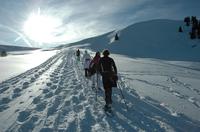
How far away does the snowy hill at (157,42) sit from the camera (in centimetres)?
8120

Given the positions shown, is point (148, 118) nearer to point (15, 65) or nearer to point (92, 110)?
point (92, 110)

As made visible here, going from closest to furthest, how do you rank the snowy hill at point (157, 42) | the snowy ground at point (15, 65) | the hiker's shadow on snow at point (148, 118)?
the hiker's shadow on snow at point (148, 118)
the snowy ground at point (15, 65)
the snowy hill at point (157, 42)

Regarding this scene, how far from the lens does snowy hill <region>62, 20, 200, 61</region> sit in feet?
266

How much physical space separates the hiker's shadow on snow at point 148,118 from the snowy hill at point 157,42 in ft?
208

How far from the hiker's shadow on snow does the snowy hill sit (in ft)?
208

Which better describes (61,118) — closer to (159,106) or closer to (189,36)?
(159,106)


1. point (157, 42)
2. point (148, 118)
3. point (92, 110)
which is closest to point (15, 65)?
point (92, 110)

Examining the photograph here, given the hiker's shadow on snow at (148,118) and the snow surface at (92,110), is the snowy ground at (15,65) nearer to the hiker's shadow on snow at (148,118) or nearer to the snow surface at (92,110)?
the snow surface at (92,110)

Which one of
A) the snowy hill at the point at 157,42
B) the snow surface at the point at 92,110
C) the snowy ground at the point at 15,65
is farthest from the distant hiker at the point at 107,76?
the snowy hill at the point at 157,42

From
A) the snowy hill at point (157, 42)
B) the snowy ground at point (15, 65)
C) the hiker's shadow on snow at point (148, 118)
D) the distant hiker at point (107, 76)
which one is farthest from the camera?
the snowy hill at point (157, 42)

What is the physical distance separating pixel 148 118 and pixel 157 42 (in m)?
96.6

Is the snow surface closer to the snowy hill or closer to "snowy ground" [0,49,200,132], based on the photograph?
"snowy ground" [0,49,200,132]

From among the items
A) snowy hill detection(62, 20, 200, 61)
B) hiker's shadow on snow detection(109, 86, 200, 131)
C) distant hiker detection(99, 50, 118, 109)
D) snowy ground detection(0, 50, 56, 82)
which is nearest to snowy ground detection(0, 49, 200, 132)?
hiker's shadow on snow detection(109, 86, 200, 131)

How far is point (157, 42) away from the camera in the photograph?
4006 inches
